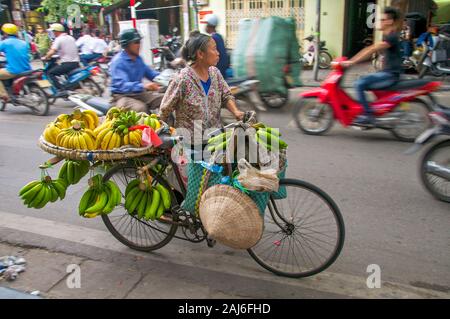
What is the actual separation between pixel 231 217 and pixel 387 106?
12.9ft

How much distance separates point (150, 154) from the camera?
2826 millimetres

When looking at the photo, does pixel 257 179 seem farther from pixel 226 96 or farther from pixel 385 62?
pixel 385 62

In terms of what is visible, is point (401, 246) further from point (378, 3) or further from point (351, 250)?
point (378, 3)

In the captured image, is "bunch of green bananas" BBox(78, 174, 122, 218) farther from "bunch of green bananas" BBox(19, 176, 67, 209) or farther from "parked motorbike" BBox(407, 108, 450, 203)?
"parked motorbike" BBox(407, 108, 450, 203)

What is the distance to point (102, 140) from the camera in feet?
8.68

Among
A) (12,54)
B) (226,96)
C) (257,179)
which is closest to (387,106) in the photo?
(226,96)

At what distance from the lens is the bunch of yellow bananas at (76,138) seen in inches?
103

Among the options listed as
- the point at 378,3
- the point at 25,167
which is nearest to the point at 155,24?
the point at 378,3

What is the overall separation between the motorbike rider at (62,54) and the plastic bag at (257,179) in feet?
24.1

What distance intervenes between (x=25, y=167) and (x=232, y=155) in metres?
3.82

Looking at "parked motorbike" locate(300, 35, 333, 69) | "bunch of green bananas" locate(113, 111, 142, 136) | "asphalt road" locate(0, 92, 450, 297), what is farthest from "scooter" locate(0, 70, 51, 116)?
"parked motorbike" locate(300, 35, 333, 69)

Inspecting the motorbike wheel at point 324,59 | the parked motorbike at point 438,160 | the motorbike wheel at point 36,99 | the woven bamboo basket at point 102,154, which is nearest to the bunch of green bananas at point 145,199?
the woven bamboo basket at point 102,154

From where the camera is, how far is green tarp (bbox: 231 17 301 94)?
7215 mm
